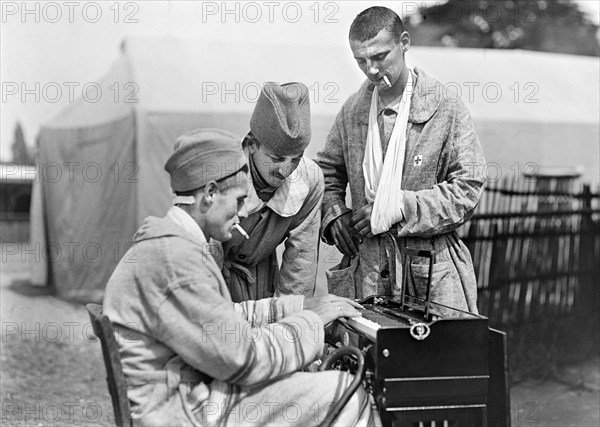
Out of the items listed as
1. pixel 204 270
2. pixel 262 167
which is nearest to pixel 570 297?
pixel 262 167

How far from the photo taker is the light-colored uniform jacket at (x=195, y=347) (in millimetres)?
2432

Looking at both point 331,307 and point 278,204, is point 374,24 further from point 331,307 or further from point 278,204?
point 331,307

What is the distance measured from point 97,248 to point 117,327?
20.1 feet

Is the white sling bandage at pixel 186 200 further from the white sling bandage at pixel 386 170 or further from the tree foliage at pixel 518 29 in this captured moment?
the tree foliage at pixel 518 29

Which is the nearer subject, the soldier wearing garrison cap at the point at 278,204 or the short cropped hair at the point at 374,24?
the soldier wearing garrison cap at the point at 278,204

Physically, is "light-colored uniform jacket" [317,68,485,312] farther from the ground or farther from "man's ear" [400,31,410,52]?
the ground

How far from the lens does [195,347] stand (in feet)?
7.96

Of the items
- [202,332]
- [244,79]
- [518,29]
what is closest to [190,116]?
[244,79]

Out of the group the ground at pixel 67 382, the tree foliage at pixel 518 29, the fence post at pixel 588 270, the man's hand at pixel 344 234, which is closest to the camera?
the man's hand at pixel 344 234

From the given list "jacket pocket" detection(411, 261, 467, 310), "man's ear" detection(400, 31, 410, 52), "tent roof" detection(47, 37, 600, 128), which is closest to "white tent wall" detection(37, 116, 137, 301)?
"tent roof" detection(47, 37, 600, 128)

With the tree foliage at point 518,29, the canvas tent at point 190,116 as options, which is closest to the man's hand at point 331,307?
the canvas tent at point 190,116

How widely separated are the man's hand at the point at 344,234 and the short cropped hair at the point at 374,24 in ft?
2.63

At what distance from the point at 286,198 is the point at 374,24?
799mm

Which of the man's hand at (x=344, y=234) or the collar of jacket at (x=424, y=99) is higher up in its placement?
the collar of jacket at (x=424, y=99)
